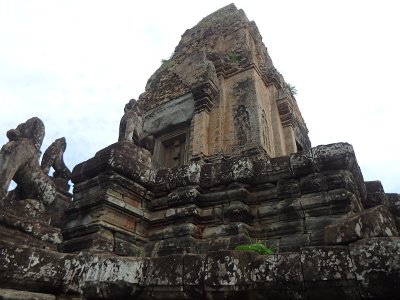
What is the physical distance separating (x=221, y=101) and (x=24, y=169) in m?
8.71

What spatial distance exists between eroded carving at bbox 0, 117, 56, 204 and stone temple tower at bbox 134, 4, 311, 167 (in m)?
6.77

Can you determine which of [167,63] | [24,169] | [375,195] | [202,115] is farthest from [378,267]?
[167,63]

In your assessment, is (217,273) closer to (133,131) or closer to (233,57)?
(133,131)

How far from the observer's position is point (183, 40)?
53.3 ft

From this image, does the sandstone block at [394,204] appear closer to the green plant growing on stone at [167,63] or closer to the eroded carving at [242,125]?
the eroded carving at [242,125]

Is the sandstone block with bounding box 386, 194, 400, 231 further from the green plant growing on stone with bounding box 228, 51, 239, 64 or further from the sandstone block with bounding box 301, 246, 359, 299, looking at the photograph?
the green plant growing on stone with bounding box 228, 51, 239, 64

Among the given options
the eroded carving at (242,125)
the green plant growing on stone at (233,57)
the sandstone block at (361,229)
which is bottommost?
the sandstone block at (361,229)

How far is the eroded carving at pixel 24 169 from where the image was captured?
4.41 meters

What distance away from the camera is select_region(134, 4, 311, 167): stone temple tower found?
37.4 ft

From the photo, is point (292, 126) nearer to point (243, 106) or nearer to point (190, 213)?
point (243, 106)

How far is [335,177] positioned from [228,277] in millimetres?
2386

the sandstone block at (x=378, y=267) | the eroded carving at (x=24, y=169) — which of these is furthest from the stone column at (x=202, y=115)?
the sandstone block at (x=378, y=267)

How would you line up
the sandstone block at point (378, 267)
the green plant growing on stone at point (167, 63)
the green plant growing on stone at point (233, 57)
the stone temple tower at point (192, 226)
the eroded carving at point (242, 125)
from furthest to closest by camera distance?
1. the green plant growing on stone at point (167, 63)
2. the green plant growing on stone at point (233, 57)
3. the eroded carving at point (242, 125)
4. the stone temple tower at point (192, 226)
5. the sandstone block at point (378, 267)

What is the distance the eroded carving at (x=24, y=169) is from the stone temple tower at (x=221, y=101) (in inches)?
267
